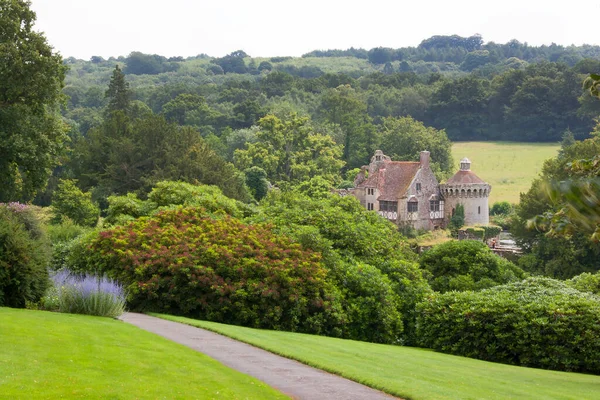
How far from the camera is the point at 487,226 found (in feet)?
305

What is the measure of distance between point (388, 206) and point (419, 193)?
3762 mm

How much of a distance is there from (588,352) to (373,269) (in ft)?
24.0

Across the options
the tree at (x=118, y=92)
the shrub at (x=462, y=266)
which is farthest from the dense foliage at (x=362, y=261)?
the tree at (x=118, y=92)

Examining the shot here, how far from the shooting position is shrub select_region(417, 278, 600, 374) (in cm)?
2200

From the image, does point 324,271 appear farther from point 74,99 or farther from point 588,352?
point 74,99

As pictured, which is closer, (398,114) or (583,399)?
(583,399)

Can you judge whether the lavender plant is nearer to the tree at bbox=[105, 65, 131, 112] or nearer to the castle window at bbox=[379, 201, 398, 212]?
the tree at bbox=[105, 65, 131, 112]

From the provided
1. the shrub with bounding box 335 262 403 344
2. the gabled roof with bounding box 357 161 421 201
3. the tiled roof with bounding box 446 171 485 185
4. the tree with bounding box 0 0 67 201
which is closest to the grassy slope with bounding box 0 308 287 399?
the shrub with bounding box 335 262 403 344

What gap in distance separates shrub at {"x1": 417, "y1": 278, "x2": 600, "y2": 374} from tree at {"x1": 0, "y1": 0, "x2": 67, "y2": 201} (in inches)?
784

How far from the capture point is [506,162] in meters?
128

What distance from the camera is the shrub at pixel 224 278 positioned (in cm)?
2409

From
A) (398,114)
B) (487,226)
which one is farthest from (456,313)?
(398,114)

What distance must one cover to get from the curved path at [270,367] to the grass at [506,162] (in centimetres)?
9006

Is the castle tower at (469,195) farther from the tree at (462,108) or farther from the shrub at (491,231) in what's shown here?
the tree at (462,108)
